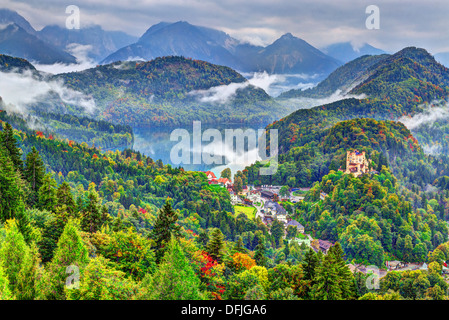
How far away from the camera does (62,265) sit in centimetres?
1459

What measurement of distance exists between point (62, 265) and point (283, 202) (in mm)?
40338

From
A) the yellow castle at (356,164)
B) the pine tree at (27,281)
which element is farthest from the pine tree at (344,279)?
the yellow castle at (356,164)

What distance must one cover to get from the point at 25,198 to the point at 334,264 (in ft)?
54.9

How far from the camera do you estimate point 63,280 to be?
45.3 feet

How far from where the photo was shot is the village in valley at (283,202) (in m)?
41.2

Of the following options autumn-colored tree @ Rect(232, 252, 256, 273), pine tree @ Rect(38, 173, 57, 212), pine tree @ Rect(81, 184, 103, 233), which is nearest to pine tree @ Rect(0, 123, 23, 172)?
pine tree @ Rect(38, 173, 57, 212)

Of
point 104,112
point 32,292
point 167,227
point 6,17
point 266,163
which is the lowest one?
point 32,292

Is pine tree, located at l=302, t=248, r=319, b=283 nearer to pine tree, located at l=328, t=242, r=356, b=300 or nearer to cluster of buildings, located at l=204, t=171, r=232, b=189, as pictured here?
pine tree, located at l=328, t=242, r=356, b=300

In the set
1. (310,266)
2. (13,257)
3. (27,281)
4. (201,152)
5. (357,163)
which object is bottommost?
(310,266)

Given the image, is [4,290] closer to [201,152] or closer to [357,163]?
[357,163]

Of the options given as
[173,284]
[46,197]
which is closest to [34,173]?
[46,197]

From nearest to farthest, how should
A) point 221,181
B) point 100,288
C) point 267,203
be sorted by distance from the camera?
point 100,288 → point 267,203 → point 221,181
